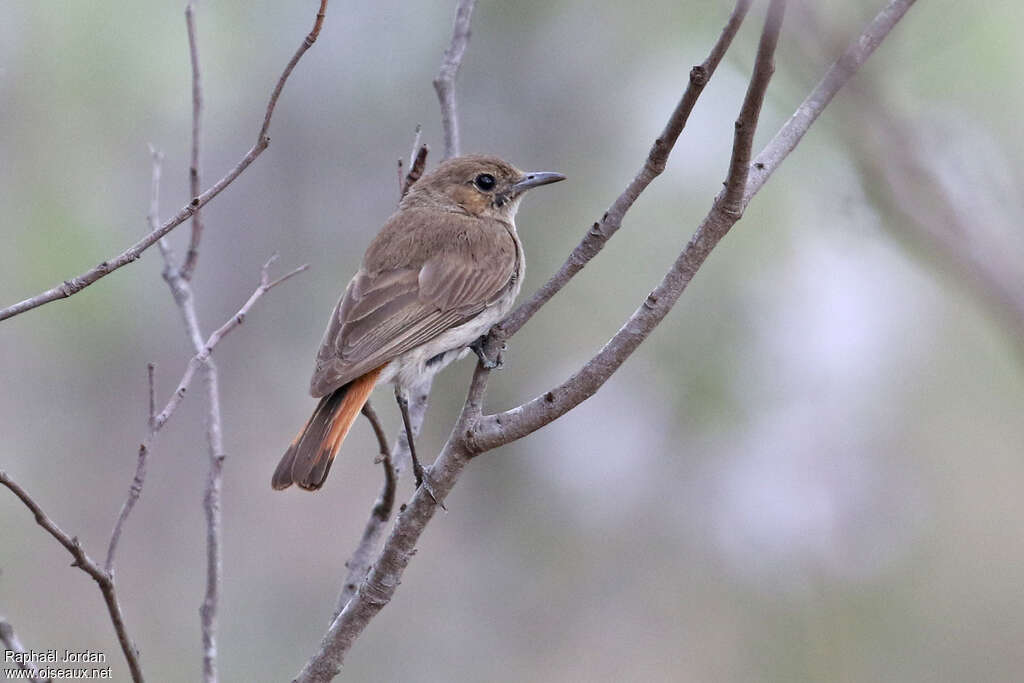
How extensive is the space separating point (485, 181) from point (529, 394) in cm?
284

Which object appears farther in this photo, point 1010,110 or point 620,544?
point 620,544

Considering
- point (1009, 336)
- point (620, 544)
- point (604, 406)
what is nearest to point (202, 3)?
point (604, 406)

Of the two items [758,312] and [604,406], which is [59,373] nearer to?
[604,406]

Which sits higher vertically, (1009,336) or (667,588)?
(667,588)

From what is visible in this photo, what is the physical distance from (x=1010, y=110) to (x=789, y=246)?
79.3 inches

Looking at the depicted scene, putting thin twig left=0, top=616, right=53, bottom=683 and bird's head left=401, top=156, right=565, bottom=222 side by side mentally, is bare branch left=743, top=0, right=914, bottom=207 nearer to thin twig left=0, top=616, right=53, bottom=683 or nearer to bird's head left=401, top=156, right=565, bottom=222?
thin twig left=0, top=616, right=53, bottom=683

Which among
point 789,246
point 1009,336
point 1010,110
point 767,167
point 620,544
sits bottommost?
point 1009,336

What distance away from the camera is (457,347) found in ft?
14.5

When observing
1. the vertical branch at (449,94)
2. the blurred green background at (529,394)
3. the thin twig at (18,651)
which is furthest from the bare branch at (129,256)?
the blurred green background at (529,394)

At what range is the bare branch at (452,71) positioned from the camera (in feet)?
12.6

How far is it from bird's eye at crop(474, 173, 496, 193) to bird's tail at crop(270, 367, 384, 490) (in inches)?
52.3

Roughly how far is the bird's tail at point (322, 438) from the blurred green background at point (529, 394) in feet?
10.3

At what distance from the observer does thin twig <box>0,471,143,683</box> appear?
2.56 metres

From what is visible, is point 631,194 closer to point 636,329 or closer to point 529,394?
point 636,329
